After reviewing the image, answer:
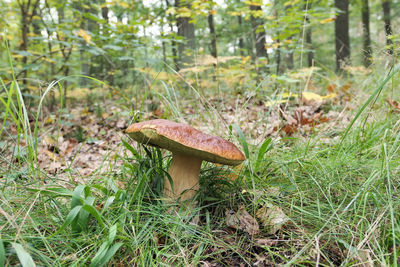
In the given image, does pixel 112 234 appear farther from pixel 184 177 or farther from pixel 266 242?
pixel 266 242

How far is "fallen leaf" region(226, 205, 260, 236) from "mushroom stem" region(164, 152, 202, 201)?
280 mm

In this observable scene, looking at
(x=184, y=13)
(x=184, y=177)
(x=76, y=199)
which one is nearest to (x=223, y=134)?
(x=184, y=177)

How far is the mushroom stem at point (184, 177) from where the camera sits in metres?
1.46

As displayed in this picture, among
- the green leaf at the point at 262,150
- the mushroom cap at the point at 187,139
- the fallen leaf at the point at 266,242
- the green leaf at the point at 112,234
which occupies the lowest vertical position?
the fallen leaf at the point at 266,242

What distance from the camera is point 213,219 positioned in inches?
56.0

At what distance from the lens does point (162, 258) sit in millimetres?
1107

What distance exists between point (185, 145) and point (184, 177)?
40 cm

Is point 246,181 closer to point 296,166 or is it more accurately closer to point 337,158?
point 296,166

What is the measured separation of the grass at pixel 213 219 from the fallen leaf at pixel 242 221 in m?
0.04

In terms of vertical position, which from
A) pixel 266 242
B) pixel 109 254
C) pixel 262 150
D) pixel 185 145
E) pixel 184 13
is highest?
pixel 184 13

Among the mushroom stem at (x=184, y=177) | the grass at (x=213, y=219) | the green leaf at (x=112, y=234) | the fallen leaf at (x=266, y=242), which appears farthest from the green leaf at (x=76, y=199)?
the fallen leaf at (x=266, y=242)

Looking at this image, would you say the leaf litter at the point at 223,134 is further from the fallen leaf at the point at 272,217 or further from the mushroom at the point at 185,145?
the mushroom at the point at 185,145

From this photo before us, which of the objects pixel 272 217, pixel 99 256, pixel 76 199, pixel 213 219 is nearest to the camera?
pixel 99 256

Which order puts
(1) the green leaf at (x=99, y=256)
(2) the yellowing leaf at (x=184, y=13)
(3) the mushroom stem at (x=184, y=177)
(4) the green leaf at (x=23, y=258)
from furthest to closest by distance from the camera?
(2) the yellowing leaf at (x=184, y=13) → (3) the mushroom stem at (x=184, y=177) → (1) the green leaf at (x=99, y=256) → (4) the green leaf at (x=23, y=258)
